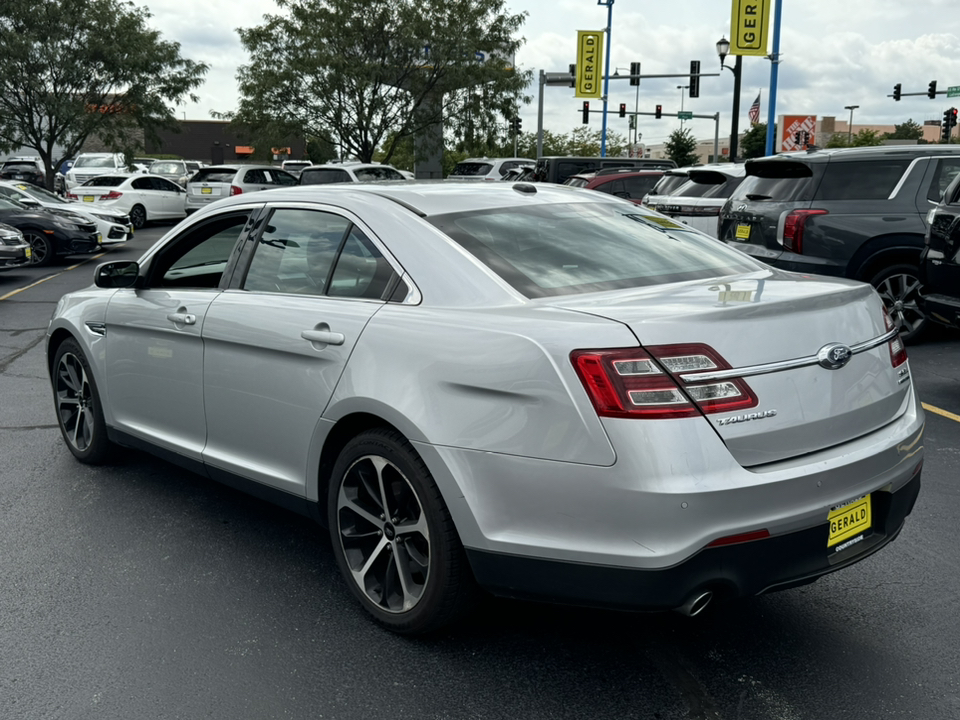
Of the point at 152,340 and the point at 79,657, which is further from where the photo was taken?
the point at 152,340

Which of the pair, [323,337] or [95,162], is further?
[95,162]

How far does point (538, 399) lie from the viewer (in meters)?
2.95

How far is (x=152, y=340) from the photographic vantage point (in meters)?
4.73

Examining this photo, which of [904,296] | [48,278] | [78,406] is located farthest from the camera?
[48,278]

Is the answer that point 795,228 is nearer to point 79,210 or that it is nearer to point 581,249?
point 581,249

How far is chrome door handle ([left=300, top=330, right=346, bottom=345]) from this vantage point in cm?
360

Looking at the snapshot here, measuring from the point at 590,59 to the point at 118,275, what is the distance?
42698 mm

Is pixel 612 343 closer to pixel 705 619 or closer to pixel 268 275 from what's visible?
pixel 705 619

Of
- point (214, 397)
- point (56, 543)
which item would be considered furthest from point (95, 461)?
point (214, 397)

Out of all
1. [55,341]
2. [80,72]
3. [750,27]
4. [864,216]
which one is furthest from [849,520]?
[80,72]

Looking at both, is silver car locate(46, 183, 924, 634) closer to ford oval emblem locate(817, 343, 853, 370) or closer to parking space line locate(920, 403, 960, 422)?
ford oval emblem locate(817, 343, 853, 370)

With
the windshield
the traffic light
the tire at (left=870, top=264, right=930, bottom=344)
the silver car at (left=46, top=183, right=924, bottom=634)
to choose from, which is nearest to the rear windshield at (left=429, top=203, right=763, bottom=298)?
the silver car at (left=46, top=183, right=924, bottom=634)

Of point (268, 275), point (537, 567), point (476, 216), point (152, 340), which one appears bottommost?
point (537, 567)

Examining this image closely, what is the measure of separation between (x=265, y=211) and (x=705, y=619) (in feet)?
8.12
